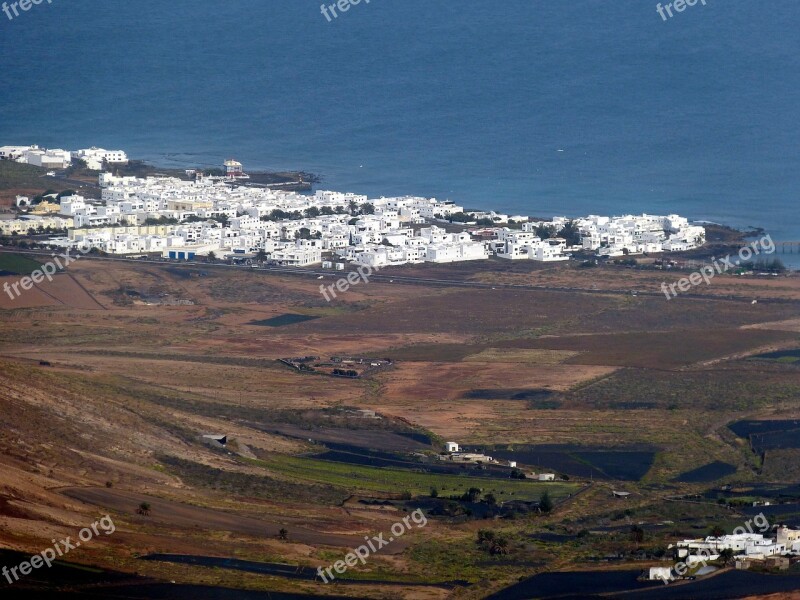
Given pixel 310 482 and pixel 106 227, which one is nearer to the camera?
pixel 310 482

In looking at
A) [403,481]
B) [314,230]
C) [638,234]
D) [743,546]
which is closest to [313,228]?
[314,230]

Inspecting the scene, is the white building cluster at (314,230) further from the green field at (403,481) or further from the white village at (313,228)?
the green field at (403,481)

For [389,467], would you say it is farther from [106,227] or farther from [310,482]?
[106,227]

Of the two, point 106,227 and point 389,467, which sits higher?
point 106,227

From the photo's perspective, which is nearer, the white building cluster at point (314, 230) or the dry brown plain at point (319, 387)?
the dry brown plain at point (319, 387)

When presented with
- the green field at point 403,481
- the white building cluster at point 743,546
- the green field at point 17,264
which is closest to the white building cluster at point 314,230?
the green field at point 17,264

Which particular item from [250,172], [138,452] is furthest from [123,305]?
[250,172]

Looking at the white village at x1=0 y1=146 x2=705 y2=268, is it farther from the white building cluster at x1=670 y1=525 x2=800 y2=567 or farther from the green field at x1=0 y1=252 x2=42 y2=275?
the white building cluster at x1=670 y1=525 x2=800 y2=567
